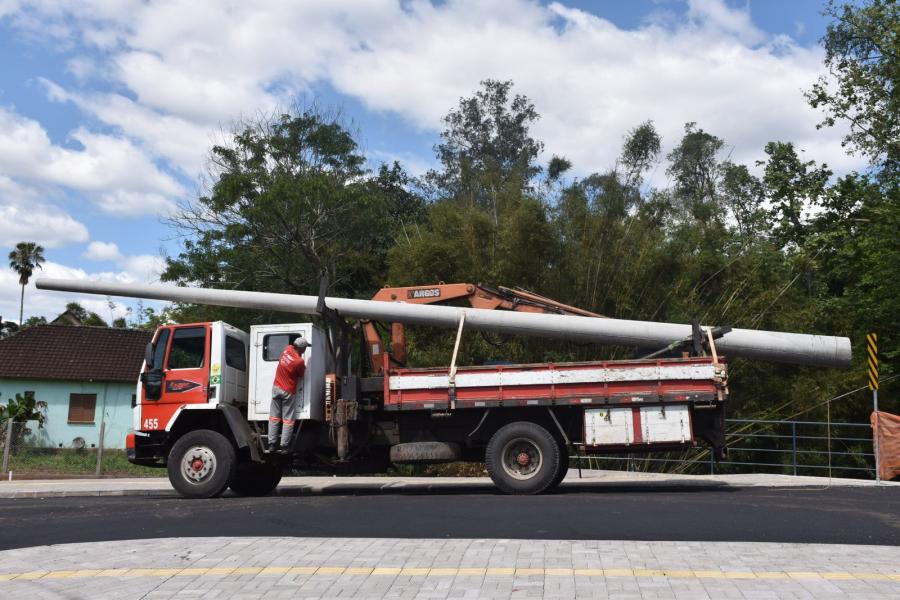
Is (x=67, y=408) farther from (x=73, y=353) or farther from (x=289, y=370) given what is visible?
(x=289, y=370)

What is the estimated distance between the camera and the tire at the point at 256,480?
1453cm

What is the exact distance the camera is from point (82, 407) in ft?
121

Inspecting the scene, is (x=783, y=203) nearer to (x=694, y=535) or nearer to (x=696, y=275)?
(x=696, y=275)

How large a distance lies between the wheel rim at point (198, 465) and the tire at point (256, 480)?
4.22ft

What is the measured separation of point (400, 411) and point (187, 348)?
3374 millimetres

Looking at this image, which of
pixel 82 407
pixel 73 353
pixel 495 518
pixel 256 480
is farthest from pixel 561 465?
pixel 73 353

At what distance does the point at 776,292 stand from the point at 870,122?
314 inches

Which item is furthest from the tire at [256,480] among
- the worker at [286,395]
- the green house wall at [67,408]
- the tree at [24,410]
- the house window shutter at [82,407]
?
the house window shutter at [82,407]

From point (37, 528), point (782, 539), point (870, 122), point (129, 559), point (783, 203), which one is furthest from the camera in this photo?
point (783, 203)

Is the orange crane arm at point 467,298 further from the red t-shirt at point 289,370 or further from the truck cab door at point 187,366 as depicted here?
the truck cab door at point 187,366

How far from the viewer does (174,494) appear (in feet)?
49.2

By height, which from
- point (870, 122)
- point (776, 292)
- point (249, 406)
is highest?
point (870, 122)

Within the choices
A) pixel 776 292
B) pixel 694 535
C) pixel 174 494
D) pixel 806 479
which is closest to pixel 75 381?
pixel 174 494

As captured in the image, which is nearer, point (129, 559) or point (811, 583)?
point (811, 583)
